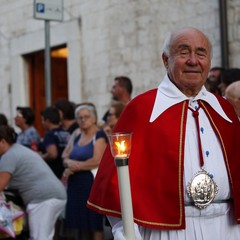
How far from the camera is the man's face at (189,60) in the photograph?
375 cm

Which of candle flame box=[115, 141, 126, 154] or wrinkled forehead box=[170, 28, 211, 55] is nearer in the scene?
candle flame box=[115, 141, 126, 154]

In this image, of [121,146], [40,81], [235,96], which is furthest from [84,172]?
[40,81]

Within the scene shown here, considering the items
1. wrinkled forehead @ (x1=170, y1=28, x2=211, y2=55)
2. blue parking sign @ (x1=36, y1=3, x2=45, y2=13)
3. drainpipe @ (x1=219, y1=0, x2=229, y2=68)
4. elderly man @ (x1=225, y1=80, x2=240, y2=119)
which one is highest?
blue parking sign @ (x1=36, y1=3, x2=45, y2=13)

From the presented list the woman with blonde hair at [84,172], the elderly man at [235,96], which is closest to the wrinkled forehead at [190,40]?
the elderly man at [235,96]

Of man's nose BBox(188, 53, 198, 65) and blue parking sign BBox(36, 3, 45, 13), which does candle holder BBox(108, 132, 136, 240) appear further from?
blue parking sign BBox(36, 3, 45, 13)

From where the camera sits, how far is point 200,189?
3688mm

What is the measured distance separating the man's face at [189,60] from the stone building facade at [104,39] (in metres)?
6.22

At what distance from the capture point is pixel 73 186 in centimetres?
773

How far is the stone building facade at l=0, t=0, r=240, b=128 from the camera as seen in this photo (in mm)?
10406

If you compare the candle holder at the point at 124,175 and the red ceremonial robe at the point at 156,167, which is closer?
the candle holder at the point at 124,175

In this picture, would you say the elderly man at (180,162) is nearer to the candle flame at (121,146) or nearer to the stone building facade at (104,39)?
the candle flame at (121,146)

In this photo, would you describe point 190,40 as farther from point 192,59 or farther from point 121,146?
point 121,146

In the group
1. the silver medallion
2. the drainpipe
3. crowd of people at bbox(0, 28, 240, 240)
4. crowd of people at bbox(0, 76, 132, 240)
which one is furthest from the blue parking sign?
the silver medallion

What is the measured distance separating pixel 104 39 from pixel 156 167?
337 inches
